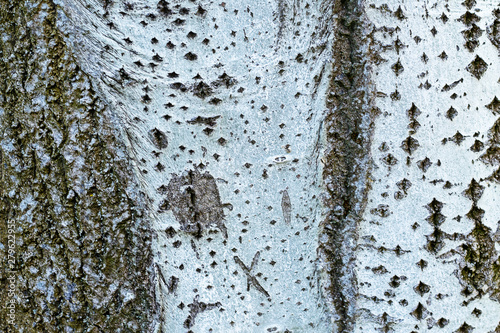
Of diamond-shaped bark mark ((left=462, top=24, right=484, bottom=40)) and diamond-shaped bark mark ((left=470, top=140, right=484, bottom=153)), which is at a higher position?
diamond-shaped bark mark ((left=462, top=24, right=484, bottom=40))

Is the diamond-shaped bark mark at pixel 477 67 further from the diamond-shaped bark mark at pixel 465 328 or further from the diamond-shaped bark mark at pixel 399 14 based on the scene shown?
the diamond-shaped bark mark at pixel 465 328

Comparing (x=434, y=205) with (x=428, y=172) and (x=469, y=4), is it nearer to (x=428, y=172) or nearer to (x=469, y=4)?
(x=428, y=172)

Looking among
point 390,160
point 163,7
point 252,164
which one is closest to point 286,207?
point 252,164

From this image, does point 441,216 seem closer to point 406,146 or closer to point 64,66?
point 406,146

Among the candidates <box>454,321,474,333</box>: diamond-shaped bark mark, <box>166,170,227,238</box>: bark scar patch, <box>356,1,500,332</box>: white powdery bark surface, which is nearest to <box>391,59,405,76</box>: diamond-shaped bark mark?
<box>356,1,500,332</box>: white powdery bark surface

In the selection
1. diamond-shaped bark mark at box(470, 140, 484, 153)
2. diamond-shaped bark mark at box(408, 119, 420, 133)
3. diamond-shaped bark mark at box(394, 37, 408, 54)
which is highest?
diamond-shaped bark mark at box(394, 37, 408, 54)

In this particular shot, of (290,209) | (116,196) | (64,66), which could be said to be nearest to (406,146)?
(290,209)

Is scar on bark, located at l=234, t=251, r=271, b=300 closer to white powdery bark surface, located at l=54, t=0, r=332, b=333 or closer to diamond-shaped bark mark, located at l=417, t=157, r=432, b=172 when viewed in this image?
white powdery bark surface, located at l=54, t=0, r=332, b=333
